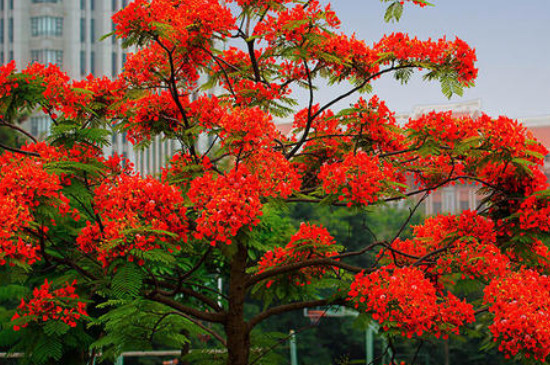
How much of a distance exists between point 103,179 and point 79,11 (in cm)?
4887

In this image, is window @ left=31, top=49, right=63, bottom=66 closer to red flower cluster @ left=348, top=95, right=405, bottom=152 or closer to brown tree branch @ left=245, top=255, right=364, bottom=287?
red flower cluster @ left=348, top=95, right=405, bottom=152

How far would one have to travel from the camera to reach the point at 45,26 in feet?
166

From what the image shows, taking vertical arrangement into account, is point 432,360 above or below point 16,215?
below

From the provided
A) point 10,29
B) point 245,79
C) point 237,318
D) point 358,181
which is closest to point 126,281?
point 237,318

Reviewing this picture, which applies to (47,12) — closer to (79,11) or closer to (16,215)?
(79,11)

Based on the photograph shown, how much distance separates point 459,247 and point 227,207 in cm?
268

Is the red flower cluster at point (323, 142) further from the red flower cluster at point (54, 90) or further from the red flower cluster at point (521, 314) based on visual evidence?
the red flower cluster at point (54, 90)

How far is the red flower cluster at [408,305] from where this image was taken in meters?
5.68

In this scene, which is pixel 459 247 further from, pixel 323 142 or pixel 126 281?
pixel 126 281

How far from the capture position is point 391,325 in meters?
5.69

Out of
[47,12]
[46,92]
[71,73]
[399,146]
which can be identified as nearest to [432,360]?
[399,146]

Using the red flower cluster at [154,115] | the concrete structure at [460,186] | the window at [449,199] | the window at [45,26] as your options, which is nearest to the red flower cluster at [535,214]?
the red flower cluster at [154,115]

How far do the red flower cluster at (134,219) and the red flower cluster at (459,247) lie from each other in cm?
241

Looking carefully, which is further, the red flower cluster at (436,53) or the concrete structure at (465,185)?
the concrete structure at (465,185)
